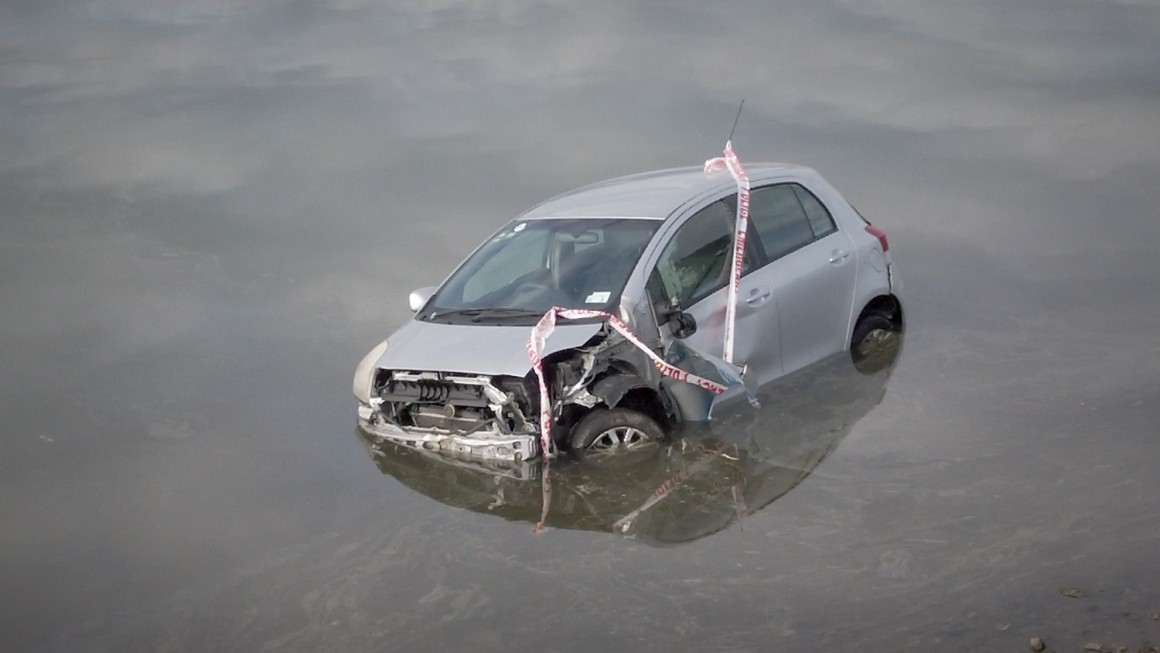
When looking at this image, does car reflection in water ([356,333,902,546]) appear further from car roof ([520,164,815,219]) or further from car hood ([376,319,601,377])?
car roof ([520,164,815,219])

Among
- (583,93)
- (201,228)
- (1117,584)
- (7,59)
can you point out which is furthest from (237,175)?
(1117,584)

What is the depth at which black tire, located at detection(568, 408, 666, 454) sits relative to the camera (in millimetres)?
9133

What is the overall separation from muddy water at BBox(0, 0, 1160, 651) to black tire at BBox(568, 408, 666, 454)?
6.8 inches

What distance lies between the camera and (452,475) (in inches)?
368

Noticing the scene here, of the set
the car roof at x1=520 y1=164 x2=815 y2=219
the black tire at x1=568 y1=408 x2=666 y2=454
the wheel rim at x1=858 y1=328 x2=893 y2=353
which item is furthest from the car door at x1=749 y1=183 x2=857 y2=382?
the black tire at x1=568 y1=408 x2=666 y2=454

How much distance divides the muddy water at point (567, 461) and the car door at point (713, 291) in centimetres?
50

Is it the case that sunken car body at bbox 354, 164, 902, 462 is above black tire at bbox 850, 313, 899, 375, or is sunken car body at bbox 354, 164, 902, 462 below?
above

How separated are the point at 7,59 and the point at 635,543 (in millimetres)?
19382

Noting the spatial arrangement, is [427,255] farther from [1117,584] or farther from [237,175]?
[1117,584]

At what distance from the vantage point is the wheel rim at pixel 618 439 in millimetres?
9174


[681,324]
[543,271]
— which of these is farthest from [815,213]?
[543,271]

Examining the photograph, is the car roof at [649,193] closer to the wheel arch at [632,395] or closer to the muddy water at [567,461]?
the wheel arch at [632,395]

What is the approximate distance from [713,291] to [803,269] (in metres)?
0.93

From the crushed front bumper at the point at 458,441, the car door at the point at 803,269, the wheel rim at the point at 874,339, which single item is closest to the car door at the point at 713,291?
the car door at the point at 803,269
